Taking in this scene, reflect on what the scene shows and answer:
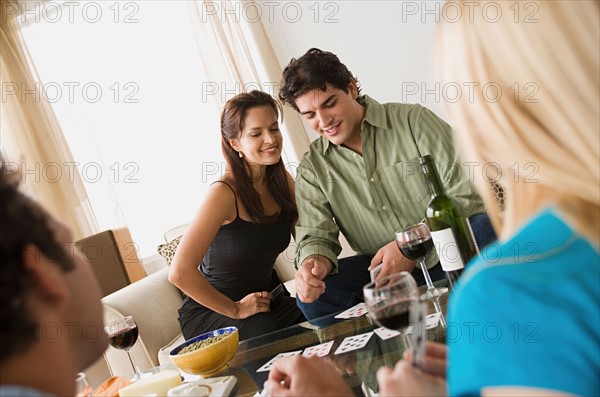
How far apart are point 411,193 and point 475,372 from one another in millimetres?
1940

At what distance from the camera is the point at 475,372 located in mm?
745

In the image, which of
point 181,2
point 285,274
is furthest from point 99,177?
point 285,274

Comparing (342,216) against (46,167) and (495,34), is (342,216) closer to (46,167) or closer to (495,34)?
(495,34)

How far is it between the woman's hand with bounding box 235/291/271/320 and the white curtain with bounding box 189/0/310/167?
198 cm

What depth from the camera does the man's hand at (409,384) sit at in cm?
91

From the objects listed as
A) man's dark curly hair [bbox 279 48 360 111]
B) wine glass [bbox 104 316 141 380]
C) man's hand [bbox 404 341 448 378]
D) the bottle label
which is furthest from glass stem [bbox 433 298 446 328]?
man's dark curly hair [bbox 279 48 360 111]

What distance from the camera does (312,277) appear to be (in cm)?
235

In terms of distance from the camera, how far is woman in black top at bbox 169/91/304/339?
2.87 metres

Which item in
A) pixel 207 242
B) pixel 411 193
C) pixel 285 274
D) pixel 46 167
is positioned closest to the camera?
pixel 411 193

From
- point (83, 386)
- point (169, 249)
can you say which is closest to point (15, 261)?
point (83, 386)

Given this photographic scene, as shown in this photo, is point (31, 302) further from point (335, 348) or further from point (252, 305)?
point (252, 305)

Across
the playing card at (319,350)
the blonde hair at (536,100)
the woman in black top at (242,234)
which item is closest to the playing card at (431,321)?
the playing card at (319,350)

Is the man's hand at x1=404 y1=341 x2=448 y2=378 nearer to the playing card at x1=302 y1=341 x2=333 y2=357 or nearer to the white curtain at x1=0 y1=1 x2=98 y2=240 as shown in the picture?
the playing card at x1=302 y1=341 x2=333 y2=357

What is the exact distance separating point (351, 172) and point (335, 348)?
3.86ft
